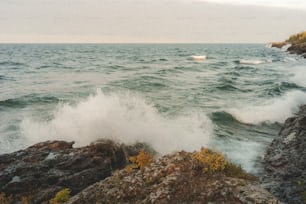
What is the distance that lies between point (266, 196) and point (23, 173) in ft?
21.8

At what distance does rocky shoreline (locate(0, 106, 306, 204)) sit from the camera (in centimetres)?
591

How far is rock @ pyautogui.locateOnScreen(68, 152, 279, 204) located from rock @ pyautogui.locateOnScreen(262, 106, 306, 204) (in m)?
1.29

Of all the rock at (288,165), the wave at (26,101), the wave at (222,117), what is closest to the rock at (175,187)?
the rock at (288,165)

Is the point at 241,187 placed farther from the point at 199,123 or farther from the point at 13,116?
the point at 13,116

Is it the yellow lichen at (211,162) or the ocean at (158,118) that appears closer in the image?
the yellow lichen at (211,162)

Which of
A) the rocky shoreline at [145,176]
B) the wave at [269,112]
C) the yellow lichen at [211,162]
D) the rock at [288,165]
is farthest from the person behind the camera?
the wave at [269,112]

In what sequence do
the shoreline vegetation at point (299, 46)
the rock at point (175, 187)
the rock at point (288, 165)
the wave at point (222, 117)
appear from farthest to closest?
1. the shoreline vegetation at point (299, 46)
2. the wave at point (222, 117)
3. the rock at point (288, 165)
4. the rock at point (175, 187)

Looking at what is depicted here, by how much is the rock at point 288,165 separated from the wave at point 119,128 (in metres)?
4.19

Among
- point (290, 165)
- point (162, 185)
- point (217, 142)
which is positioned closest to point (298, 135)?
point (290, 165)

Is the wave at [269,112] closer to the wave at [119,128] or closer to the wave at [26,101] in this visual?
the wave at [119,128]

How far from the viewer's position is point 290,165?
30.9 feet

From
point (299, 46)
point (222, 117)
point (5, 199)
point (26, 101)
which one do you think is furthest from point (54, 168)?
point (299, 46)

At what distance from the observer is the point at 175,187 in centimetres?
603

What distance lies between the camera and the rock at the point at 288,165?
723 cm
